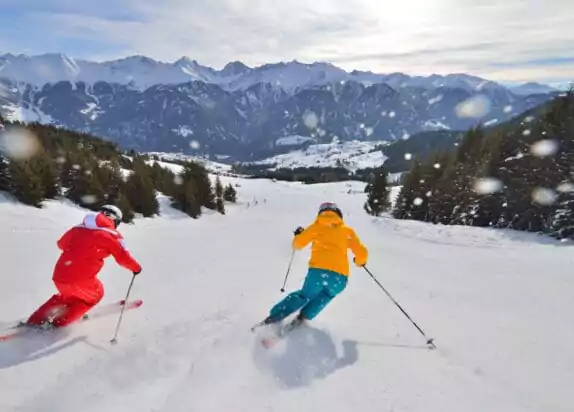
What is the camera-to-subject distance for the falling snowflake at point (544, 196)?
21.0 metres

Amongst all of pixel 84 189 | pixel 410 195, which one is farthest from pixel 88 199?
pixel 410 195

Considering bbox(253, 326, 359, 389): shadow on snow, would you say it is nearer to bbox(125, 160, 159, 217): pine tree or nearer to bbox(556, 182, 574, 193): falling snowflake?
bbox(556, 182, 574, 193): falling snowflake

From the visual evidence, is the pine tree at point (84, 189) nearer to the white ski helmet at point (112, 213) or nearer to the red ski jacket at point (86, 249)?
the white ski helmet at point (112, 213)

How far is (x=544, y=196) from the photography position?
2150 cm

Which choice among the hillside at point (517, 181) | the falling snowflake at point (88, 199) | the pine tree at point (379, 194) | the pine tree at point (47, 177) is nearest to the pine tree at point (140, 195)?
the falling snowflake at point (88, 199)

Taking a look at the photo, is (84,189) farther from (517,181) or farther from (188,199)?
(517,181)

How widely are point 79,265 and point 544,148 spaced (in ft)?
85.0

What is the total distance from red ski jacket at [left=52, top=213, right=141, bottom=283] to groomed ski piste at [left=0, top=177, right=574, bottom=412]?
777mm

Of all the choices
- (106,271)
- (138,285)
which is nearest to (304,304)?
(138,285)

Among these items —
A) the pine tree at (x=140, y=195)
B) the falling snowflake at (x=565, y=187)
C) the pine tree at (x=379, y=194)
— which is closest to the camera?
the falling snowflake at (x=565, y=187)

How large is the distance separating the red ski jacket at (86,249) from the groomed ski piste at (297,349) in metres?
0.78

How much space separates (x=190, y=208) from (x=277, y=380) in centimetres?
3411

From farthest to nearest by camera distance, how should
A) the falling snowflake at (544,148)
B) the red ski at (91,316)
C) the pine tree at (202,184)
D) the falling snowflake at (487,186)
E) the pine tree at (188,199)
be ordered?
the pine tree at (202,184) < the pine tree at (188,199) < the falling snowflake at (487,186) < the falling snowflake at (544,148) < the red ski at (91,316)

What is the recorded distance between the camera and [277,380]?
15.2 feet
